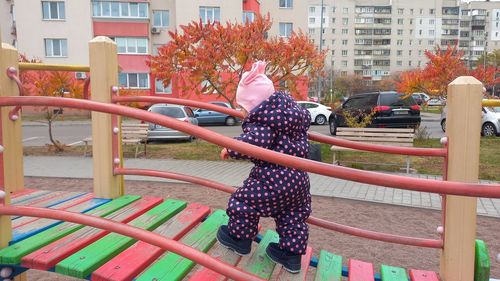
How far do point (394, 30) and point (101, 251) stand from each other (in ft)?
323

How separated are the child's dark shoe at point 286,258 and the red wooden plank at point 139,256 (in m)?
0.62

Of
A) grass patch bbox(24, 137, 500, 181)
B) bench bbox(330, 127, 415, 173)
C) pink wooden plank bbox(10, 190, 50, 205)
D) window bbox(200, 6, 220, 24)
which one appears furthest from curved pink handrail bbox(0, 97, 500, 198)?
window bbox(200, 6, 220, 24)

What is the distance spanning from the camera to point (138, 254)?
2465 millimetres

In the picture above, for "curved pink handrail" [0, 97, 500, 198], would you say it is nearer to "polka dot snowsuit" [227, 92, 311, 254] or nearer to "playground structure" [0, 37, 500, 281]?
"playground structure" [0, 37, 500, 281]

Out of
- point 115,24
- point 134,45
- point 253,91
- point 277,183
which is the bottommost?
point 277,183

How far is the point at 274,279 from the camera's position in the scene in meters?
2.45

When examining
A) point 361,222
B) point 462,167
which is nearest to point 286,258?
point 462,167

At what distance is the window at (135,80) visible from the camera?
3216 cm

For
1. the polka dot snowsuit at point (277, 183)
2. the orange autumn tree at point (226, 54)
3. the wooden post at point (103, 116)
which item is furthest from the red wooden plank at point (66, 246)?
the orange autumn tree at point (226, 54)

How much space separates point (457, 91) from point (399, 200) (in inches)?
174

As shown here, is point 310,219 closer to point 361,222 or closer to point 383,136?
A: point 361,222

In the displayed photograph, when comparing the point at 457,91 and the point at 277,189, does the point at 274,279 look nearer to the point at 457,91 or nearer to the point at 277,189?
the point at 277,189

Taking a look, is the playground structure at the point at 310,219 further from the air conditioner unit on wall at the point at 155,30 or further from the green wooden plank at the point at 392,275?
the air conditioner unit on wall at the point at 155,30

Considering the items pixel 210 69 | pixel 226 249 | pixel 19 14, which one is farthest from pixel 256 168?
pixel 19 14
